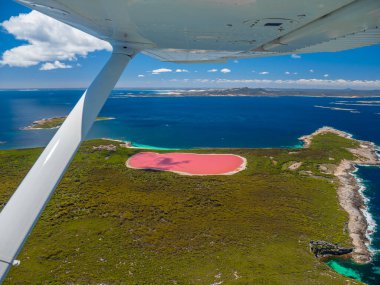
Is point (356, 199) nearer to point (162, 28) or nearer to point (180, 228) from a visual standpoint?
point (180, 228)

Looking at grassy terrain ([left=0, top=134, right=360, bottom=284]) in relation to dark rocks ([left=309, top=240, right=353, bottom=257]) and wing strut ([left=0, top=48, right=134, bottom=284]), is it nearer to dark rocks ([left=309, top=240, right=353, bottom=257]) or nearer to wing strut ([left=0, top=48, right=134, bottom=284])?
dark rocks ([left=309, top=240, right=353, bottom=257])

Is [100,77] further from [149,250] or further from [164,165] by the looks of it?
[164,165]

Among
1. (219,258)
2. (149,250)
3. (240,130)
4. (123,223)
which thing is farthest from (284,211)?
(240,130)

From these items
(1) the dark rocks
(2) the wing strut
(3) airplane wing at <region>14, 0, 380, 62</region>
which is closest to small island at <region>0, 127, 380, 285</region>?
(1) the dark rocks

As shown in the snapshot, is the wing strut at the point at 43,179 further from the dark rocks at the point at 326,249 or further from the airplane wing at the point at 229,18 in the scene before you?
the dark rocks at the point at 326,249

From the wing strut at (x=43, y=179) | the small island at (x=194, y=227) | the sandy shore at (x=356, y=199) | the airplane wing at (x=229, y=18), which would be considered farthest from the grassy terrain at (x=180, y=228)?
the airplane wing at (x=229, y=18)

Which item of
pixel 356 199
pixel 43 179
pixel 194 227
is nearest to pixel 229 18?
pixel 43 179

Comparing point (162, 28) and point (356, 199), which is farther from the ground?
point (162, 28)
